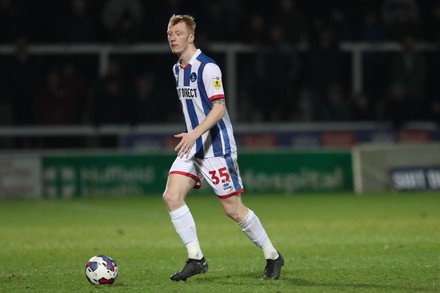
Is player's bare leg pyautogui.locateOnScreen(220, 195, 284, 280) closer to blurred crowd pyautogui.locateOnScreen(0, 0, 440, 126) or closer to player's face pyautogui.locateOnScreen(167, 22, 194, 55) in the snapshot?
player's face pyautogui.locateOnScreen(167, 22, 194, 55)

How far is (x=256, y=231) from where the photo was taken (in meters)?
9.05

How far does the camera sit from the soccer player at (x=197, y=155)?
884 centimetres

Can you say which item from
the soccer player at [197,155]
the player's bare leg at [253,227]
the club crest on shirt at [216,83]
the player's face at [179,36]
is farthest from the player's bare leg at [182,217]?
the player's face at [179,36]

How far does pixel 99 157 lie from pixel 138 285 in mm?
10544

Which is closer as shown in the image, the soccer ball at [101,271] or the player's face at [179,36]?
the soccer ball at [101,271]

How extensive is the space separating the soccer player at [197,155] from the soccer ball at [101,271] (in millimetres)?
548

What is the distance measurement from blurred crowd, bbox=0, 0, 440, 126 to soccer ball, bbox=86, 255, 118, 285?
11.3 meters

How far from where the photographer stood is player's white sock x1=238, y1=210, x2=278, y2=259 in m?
8.99

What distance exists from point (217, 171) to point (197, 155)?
218 mm

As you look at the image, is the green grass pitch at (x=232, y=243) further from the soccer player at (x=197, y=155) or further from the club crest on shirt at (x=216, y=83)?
the club crest on shirt at (x=216, y=83)

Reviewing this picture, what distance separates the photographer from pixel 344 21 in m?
22.5

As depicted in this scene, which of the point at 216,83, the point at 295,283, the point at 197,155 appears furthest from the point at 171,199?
the point at 295,283

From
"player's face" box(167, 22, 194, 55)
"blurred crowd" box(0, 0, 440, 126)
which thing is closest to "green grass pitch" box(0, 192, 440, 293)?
"player's face" box(167, 22, 194, 55)

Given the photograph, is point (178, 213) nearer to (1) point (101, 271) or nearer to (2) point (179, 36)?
(1) point (101, 271)
